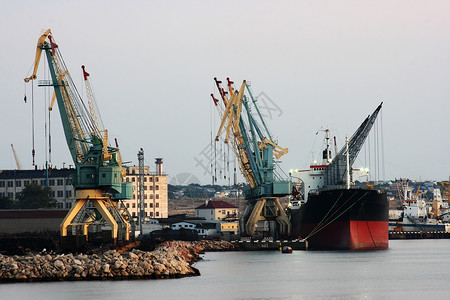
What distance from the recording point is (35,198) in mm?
133250

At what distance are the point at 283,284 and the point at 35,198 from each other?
286 ft

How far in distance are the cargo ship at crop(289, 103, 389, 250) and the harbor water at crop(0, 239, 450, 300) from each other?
12.6 m

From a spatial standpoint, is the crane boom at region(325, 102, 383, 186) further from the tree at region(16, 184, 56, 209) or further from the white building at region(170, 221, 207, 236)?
the tree at region(16, 184, 56, 209)

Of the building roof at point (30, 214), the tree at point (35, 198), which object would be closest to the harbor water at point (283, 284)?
the building roof at point (30, 214)

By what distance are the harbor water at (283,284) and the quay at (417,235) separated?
76.4 meters

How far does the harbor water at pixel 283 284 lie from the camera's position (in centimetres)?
4488

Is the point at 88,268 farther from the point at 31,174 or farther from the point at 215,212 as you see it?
the point at 215,212

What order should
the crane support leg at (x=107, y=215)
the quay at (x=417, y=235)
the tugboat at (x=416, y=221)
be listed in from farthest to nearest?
the tugboat at (x=416, y=221), the quay at (x=417, y=235), the crane support leg at (x=107, y=215)

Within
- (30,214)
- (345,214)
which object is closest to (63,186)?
(30,214)

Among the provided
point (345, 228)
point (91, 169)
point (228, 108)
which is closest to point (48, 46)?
point (91, 169)

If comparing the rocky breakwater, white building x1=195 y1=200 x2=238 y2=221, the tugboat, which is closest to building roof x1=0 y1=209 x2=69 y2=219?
the rocky breakwater

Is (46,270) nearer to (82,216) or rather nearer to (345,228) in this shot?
(82,216)

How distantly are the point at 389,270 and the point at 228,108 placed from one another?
43.6m

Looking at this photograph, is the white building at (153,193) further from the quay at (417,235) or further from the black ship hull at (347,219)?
the black ship hull at (347,219)
